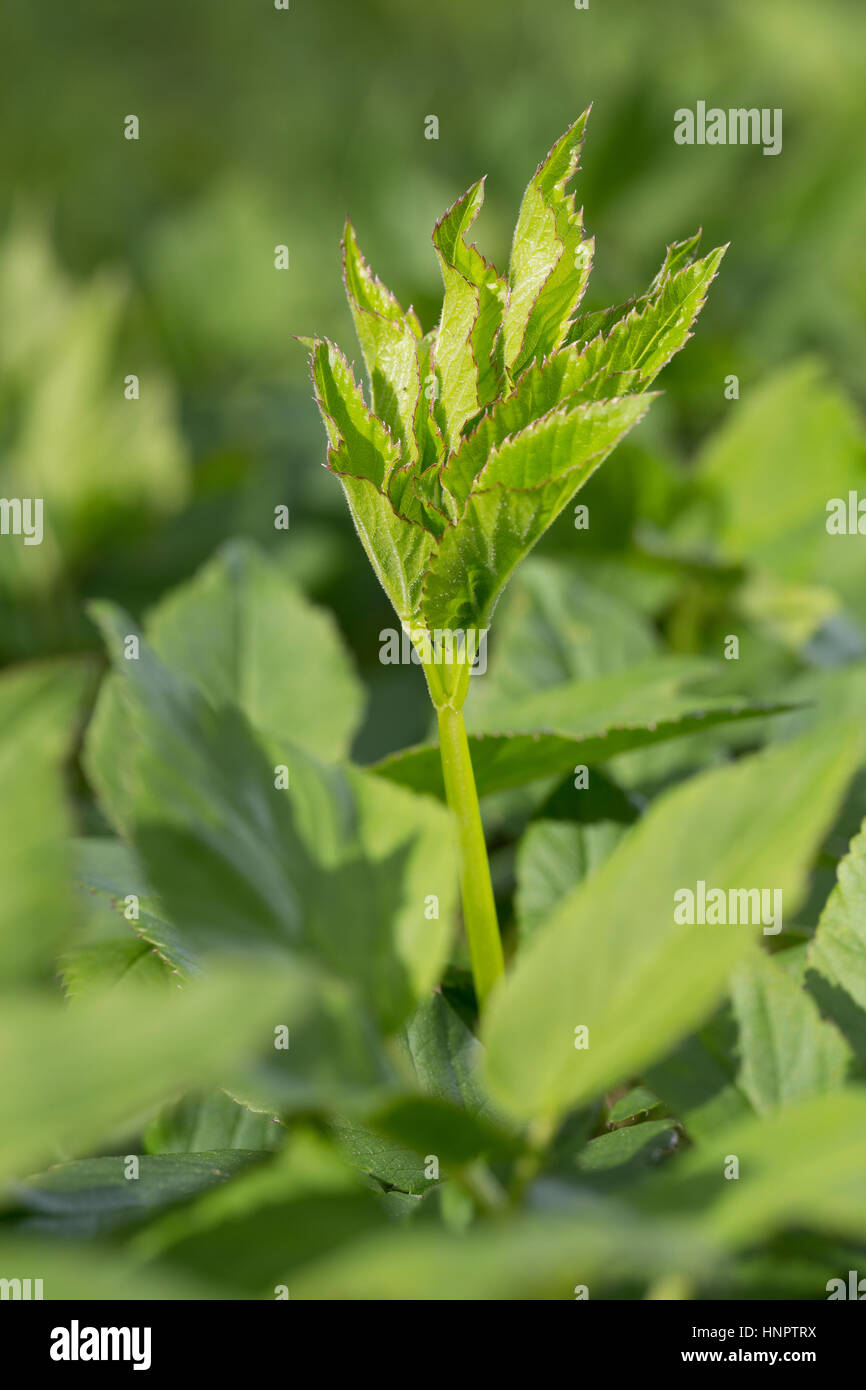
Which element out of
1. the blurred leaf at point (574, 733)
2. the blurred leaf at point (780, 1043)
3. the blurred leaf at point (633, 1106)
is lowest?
the blurred leaf at point (633, 1106)

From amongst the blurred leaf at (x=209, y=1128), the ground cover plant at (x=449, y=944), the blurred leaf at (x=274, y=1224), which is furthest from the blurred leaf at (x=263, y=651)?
the blurred leaf at (x=274, y=1224)

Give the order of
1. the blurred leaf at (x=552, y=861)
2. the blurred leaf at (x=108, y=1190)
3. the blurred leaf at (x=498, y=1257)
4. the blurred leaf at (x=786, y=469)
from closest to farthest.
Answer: the blurred leaf at (x=498, y=1257) < the blurred leaf at (x=108, y=1190) < the blurred leaf at (x=552, y=861) < the blurred leaf at (x=786, y=469)

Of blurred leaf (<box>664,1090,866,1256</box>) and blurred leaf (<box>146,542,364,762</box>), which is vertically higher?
blurred leaf (<box>146,542,364,762</box>)

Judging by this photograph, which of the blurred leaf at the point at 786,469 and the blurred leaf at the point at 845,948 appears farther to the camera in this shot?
the blurred leaf at the point at 786,469

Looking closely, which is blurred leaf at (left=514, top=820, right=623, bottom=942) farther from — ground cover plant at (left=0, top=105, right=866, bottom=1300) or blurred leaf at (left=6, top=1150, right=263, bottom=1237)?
blurred leaf at (left=6, top=1150, right=263, bottom=1237)

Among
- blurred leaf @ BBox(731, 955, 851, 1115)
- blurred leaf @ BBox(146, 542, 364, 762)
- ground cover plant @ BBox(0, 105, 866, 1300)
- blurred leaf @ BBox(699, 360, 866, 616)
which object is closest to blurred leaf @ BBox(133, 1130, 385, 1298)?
ground cover plant @ BBox(0, 105, 866, 1300)

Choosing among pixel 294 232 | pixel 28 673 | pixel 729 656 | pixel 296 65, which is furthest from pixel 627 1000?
pixel 296 65

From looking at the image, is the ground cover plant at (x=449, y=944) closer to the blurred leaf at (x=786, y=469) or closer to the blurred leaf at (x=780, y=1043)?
the blurred leaf at (x=780, y=1043)

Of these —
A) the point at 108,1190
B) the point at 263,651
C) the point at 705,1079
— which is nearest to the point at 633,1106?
the point at 705,1079

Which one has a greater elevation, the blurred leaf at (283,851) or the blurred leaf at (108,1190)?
the blurred leaf at (283,851)
